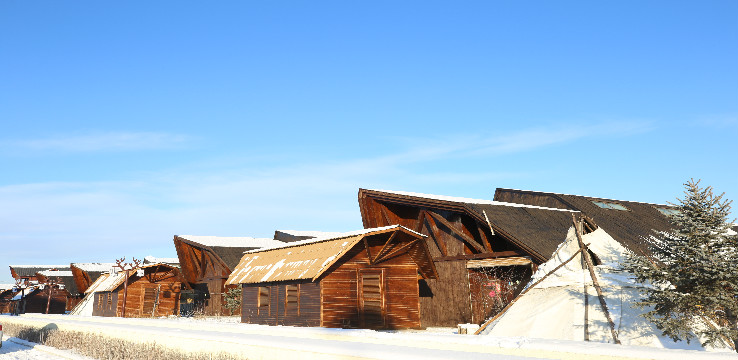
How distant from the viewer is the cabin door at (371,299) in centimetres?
2348

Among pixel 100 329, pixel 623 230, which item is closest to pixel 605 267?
pixel 623 230

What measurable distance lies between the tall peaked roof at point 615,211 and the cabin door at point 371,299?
1106cm

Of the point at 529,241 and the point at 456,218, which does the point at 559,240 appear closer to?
the point at 529,241

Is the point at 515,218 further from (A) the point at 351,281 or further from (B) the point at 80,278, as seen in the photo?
(B) the point at 80,278

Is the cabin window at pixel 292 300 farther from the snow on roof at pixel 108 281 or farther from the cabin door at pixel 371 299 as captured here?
the snow on roof at pixel 108 281

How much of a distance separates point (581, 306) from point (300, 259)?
12.9m

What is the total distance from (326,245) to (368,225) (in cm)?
683

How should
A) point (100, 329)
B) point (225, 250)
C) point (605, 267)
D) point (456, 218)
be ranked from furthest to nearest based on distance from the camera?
point (225, 250) < point (456, 218) < point (100, 329) < point (605, 267)

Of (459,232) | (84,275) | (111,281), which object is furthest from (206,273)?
(459,232)

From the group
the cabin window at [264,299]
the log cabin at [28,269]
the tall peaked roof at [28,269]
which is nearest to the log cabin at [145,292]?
the cabin window at [264,299]

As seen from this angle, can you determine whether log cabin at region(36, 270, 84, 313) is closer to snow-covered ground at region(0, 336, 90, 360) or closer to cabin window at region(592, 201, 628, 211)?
snow-covered ground at region(0, 336, 90, 360)

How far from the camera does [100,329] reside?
21.9m

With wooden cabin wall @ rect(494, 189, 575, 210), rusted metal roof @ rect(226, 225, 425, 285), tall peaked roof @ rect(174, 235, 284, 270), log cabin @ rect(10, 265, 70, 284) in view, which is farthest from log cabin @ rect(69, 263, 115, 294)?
wooden cabin wall @ rect(494, 189, 575, 210)

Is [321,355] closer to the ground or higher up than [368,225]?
Result: closer to the ground
